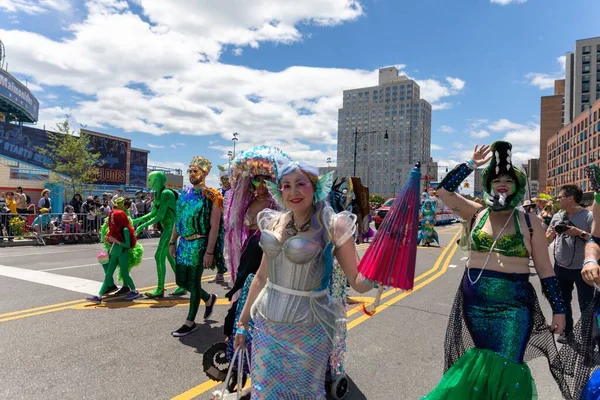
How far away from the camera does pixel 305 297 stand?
7.75 ft

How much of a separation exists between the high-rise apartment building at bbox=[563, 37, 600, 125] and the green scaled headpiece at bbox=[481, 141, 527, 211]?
5355 inches

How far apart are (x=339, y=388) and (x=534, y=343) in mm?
1485

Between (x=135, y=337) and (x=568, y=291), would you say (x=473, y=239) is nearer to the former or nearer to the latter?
(x=568, y=291)

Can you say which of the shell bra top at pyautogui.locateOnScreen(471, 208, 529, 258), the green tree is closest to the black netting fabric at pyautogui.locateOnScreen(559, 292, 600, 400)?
the shell bra top at pyautogui.locateOnScreen(471, 208, 529, 258)

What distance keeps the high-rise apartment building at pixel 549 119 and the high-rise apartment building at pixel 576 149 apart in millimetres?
19169

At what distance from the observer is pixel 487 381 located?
2490mm

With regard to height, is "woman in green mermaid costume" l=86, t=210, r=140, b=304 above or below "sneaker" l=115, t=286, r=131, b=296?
above

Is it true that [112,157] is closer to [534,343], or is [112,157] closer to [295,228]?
[295,228]

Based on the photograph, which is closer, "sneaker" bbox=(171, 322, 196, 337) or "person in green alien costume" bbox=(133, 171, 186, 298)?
"sneaker" bbox=(171, 322, 196, 337)

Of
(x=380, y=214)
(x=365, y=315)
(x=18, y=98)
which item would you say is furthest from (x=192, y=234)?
(x=18, y=98)

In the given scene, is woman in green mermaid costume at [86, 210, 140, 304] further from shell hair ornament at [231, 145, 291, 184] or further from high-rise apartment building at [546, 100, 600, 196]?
high-rise apartment building at [546, 100, 600, 196]

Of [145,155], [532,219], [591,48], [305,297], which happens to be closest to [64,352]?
[305,297]

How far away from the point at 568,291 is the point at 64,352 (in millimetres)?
5817

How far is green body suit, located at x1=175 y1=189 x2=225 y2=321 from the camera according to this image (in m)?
4.94
